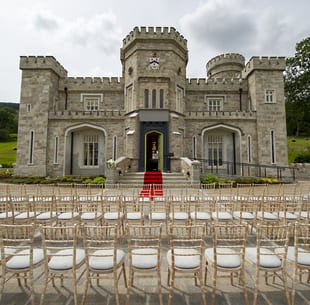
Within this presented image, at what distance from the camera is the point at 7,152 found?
43.8 m

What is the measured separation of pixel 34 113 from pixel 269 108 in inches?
819

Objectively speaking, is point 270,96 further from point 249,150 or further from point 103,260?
point 103,260

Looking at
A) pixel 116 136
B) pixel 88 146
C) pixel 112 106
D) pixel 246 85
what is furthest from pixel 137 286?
pixel 246 85

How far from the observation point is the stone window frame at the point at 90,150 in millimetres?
19797

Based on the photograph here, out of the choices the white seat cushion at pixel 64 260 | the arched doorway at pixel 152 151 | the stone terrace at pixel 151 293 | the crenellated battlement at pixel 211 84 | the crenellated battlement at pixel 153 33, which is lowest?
the stone terrace at pixel 151 293

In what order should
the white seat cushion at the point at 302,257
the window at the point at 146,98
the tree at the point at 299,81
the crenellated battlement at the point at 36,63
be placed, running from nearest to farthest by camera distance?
the white seat cushion at the point at 302,257, the window at the point at 146,98, the crenellated battlement at the point at 36,63, the tree at the point at 299,81

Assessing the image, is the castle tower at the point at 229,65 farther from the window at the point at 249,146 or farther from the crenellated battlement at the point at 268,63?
the window at the point at 249,146

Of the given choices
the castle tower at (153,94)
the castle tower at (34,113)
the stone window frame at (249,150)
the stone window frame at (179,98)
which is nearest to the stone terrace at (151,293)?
the castle tower at (153,94)

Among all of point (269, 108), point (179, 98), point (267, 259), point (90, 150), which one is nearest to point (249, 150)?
point (269, 108)

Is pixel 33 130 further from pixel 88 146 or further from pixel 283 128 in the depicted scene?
pixel 283 128

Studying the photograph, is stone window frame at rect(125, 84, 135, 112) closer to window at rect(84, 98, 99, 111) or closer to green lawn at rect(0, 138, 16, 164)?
window at rect(84, 98, 99, 111)

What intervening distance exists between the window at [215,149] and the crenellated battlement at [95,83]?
33.5ft

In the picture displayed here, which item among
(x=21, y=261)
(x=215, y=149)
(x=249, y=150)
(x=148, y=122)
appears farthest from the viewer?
(x=215, y=149)

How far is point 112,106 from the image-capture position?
2100 cm
